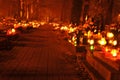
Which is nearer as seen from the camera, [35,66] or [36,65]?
[35,66]

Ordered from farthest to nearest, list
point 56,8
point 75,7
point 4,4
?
point 56,8
point 4,4
point 75,7

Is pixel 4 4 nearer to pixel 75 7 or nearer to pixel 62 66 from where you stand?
pixel 75 7

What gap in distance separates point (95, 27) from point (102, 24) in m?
0.74

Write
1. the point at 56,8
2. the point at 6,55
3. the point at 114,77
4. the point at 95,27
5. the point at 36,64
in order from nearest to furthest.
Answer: the point at 114,77
the point at 36,64
the point at 6,55
the point at 95,27
the point at 56,8

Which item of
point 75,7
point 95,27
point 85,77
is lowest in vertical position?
point 85,77

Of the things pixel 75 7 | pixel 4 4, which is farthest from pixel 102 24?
pixel 4 4

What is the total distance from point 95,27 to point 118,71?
10672mm

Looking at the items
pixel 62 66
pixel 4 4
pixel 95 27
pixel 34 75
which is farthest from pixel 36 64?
pixel 4 4

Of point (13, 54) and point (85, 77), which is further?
point (13, 54)

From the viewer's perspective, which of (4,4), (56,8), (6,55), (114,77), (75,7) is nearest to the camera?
(114,77)

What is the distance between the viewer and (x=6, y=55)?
11.0 m

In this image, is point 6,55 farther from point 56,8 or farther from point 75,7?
point 56,8

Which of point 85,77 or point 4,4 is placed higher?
point 4,4

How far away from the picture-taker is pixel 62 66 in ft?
31.3
